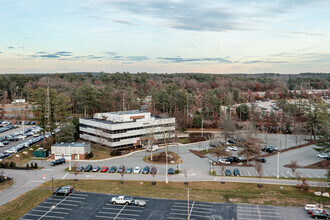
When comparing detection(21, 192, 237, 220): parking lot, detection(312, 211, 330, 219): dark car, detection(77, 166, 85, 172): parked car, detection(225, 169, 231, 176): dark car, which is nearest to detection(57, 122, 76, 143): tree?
detection(77, 166, 85, 172): parked car

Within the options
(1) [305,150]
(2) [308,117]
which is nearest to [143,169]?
(1) [305,150]

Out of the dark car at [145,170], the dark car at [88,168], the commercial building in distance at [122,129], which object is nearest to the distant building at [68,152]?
the commercial building in distance at [122,129]

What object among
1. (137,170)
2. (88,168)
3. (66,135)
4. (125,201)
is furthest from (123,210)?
(66,135)

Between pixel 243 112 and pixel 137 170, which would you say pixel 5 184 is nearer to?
pixel 137 170

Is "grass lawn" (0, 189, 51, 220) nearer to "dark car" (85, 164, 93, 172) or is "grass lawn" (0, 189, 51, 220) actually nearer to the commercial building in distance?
"dark car" (85, 164, 93, 172)

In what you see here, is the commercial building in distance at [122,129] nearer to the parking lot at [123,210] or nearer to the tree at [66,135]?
the tree at [66,135]

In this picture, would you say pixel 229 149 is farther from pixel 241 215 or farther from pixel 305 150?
pixel 241 215

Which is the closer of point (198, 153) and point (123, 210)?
point (123, 210)
